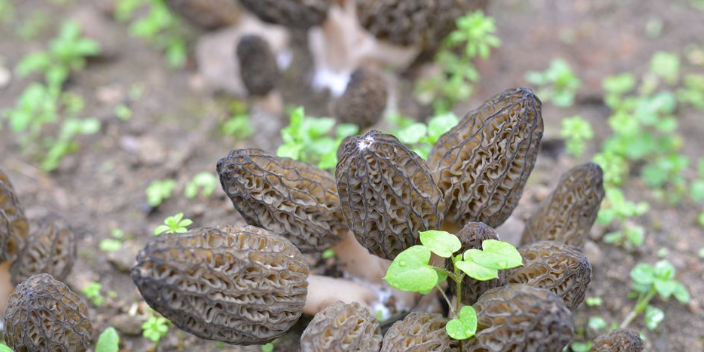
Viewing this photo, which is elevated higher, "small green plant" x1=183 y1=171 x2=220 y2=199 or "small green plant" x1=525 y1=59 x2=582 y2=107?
"small green plant" x1=525 y1=59 x2=582 y2=107

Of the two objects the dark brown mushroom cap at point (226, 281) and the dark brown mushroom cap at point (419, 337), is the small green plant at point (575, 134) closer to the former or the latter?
the dark brown mushroom cap at point (419, 337)

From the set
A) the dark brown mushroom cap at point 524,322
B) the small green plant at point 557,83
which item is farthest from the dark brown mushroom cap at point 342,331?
the small green plant at point 557,83

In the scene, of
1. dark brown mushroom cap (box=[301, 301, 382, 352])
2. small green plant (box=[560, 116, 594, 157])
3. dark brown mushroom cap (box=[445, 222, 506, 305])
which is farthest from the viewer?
small green plant (box=[560, 116, 594, 157])

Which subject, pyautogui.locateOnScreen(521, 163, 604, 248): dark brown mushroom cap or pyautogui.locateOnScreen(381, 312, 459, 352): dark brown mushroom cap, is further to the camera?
pyautogui.locateOnScreen(521, 163, 604, 248): dark brown mushroom cap

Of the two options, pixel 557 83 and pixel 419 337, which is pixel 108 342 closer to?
pixel 419 337

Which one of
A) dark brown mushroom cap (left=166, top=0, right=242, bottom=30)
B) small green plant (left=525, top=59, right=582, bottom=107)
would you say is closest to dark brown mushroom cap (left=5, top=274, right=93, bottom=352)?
dark brown mushroom cap (left=166, top=0, right=242, bottom=30)

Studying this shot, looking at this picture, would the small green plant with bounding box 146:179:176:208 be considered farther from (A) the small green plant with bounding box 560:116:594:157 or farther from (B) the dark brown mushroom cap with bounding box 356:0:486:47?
(A) the small green plant with bounding box 560:116:594:157
